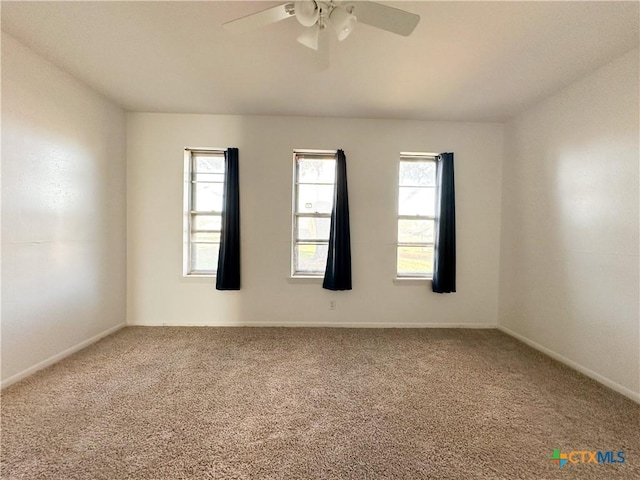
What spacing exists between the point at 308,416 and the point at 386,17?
2317 millimetres

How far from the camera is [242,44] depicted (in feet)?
5.92

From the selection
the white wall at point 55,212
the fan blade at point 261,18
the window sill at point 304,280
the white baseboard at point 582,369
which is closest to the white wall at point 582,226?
the white baseboard at point 582,369

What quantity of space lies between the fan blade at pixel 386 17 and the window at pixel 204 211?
2382 millimetres

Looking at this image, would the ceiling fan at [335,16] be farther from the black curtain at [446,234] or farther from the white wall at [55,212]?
the black curtain at [446,234]

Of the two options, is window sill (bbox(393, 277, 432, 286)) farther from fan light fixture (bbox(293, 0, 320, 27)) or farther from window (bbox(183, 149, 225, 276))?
fan light fixture (bbox(293, 0, 320, 27))

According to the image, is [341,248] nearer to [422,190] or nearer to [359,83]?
[422,190]

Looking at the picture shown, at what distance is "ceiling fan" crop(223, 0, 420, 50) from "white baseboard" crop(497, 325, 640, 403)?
9.41 feet

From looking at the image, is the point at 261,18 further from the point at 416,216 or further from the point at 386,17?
the point at 416,216

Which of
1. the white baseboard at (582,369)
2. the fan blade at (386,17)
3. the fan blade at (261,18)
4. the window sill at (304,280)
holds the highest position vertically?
the fan blade at (261,18)

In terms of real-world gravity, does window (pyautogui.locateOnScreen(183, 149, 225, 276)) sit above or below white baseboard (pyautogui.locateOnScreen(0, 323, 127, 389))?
above

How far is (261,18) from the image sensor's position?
4.39 feet

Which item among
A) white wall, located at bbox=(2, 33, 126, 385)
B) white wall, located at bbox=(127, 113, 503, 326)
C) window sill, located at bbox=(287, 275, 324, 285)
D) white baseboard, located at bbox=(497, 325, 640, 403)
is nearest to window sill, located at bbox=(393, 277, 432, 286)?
white wall, located at bbox=(127, 113, 503, 326)

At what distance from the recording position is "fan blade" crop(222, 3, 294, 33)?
1.29 m

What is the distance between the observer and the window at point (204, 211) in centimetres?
319
